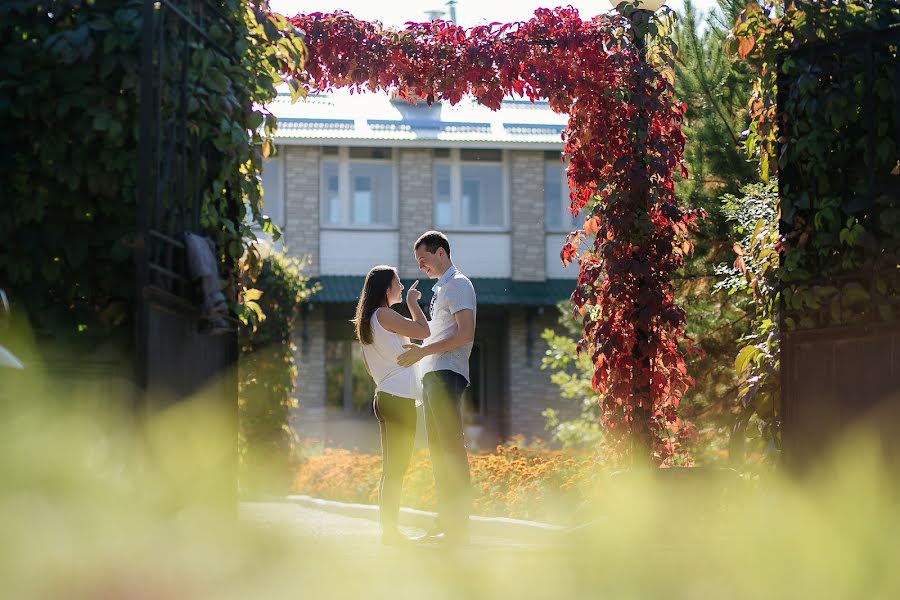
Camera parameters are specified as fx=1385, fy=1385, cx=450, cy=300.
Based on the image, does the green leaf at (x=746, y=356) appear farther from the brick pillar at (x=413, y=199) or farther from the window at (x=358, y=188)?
the window at (x=358, y=188)

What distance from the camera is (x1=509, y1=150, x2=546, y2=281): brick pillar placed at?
1069 inches

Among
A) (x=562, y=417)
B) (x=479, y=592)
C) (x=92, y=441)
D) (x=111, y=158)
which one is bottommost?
(x=562, y=417)

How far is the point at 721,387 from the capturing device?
44.8ft

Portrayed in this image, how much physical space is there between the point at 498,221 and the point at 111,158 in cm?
2064

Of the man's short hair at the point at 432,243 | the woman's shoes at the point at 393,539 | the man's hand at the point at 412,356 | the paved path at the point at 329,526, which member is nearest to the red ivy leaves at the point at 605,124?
the paved path at the point at 329,526

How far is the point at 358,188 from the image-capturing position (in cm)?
2706

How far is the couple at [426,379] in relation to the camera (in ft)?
27.5

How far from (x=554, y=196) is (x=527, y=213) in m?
0.70

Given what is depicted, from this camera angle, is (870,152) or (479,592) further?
(870,152)

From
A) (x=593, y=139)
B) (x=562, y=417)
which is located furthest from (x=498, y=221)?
(x=593, y=139)

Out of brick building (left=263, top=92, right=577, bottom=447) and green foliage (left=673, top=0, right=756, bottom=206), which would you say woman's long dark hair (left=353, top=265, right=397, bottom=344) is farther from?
brick building (left=263, top=92, right=577, bottom=447)

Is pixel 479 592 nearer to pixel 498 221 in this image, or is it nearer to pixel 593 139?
pixel 593 139

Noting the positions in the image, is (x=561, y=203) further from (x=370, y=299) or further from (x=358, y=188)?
(x=370, y=299)

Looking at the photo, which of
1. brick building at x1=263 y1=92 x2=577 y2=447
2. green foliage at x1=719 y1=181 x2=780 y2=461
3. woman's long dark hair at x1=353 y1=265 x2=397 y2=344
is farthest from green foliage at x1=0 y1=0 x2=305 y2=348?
brick building at x1=263 y1=92 x2=577 y2=447
